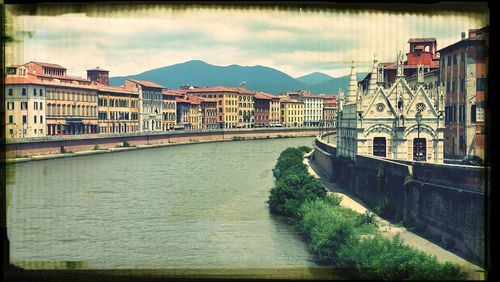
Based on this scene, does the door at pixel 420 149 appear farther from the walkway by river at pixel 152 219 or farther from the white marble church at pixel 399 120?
the walkway by river at pixel 152 219

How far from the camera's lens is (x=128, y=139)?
2598cm

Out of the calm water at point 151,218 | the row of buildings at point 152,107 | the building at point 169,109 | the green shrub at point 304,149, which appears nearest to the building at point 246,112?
the row of buildings at point 152,107

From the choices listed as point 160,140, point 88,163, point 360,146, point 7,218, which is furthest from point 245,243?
point 160,140

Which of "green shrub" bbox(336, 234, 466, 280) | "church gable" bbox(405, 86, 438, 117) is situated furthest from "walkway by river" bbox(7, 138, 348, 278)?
"church gable" bbox(405, 86, 438, 117)

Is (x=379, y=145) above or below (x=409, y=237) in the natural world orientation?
above

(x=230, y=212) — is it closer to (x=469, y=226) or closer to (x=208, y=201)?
(x=208, y=201)

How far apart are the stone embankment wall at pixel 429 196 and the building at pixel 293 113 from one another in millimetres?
18314

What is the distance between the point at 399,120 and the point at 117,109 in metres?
14.7

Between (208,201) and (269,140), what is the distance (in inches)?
710

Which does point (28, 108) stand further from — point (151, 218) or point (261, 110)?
point (261, 110)

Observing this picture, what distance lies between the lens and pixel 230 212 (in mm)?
11672

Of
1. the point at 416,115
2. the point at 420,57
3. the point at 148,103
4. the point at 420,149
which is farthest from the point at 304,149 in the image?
the point at 416,115

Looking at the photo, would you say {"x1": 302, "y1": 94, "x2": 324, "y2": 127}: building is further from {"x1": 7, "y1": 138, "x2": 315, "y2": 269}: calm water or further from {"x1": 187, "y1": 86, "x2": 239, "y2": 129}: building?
{"x1": 7, "y1": 138, "x2": 315, "y2": 269}: calm water

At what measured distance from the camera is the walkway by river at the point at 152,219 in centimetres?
777
